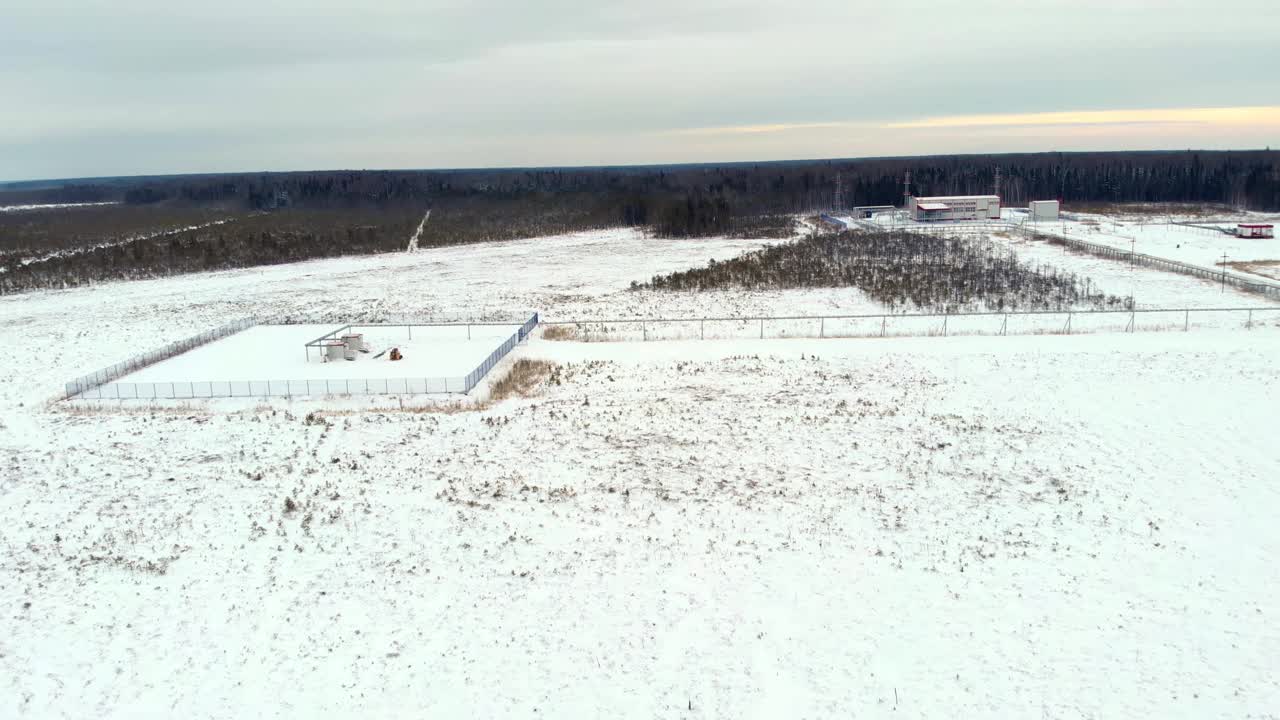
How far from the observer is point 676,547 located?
18.7 m

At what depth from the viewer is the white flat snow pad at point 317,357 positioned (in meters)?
32.6

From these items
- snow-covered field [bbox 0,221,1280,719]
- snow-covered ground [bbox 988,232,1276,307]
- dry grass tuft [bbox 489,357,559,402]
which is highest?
snow-covered ground [bbox 988,232,1276,307]

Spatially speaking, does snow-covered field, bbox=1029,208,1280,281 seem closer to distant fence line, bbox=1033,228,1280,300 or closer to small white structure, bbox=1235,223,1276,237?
small white structure, bbox=1235,223,1276,237

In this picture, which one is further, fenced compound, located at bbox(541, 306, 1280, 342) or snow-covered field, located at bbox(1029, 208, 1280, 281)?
snow-covered field, located at bbox(1029, 208, 1280, 281)

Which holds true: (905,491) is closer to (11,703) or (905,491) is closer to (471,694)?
(471,694)

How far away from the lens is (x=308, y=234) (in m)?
98.4

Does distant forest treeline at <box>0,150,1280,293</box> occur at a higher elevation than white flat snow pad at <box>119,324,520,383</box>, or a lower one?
higher

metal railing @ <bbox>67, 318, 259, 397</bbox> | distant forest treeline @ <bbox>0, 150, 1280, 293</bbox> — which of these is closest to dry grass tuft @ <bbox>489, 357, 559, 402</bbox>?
metal railing @ <bbox>67, 318, 259, 397</bbox>

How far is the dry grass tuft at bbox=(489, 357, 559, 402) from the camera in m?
30.4

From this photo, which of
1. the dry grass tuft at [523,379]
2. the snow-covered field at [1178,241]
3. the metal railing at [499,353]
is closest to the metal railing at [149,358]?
the metal railing at [499,353]

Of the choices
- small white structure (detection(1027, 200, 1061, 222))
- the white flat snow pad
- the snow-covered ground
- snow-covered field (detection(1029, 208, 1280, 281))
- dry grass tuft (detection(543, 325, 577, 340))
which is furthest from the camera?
small white structure (detection(1027, 200, 1061, 222))

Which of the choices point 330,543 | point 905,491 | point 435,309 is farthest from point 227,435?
point 435,309

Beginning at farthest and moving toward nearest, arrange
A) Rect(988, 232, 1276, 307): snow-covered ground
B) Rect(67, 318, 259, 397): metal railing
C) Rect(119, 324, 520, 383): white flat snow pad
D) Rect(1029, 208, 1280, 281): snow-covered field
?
1. Rect(1029, 208, 1280, 281): snow-covered field
2. Rect(988, 232, 1276, 307): snow-covered ground
3. Rect(119, 324, 520, 383): white flat snow pad
4. Rect(67, 318, 259, 397): metal railing

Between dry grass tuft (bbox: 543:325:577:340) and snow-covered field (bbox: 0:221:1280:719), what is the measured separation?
644 cm
